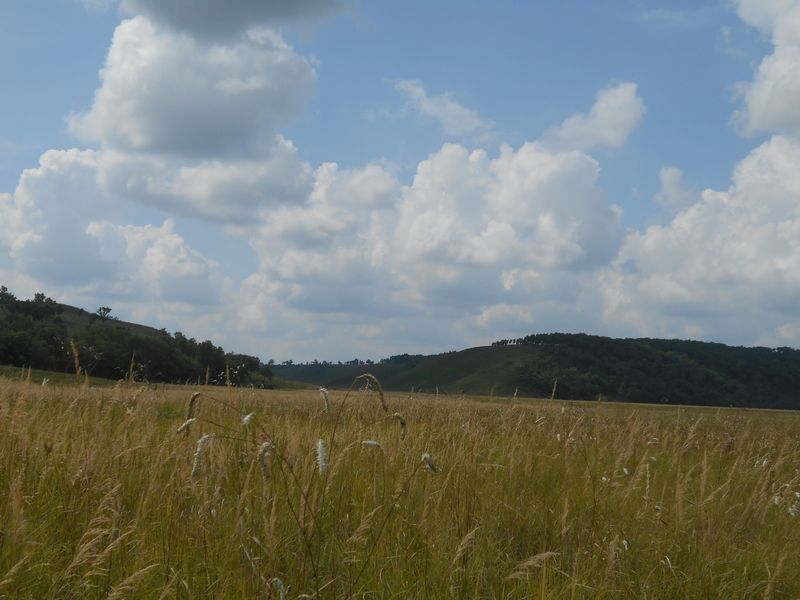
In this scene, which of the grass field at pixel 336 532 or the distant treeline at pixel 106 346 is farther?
the distant treeline at pixel 106 346

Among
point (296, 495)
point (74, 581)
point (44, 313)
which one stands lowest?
point (74, 581)

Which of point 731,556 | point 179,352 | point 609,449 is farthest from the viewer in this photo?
point 179,352

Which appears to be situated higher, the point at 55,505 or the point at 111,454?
the point at 111,454

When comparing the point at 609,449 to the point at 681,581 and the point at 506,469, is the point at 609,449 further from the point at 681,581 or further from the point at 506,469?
the point at 681,581

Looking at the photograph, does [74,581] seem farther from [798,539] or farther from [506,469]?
[798,539]

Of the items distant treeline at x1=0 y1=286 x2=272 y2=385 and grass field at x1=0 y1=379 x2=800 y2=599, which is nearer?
grass field at x1=0 y1=379 x2=800 y2=599

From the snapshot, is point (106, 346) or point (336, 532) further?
point (106, 346)

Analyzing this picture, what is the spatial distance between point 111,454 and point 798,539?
Result: 539 cm

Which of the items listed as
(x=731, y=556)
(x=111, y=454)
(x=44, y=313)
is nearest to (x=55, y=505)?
(x=111, y=454)

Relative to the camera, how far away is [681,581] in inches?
150

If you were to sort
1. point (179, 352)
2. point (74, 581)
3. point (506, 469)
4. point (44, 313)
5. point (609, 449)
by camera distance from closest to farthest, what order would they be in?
point (74, 581) < point (506, 469) < point (609, 449) < point (179, 352) < point (44, 313)

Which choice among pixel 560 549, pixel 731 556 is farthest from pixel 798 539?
pixel 560 549

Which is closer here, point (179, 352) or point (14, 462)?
point (14, 462)

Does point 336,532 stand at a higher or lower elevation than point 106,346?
lower
